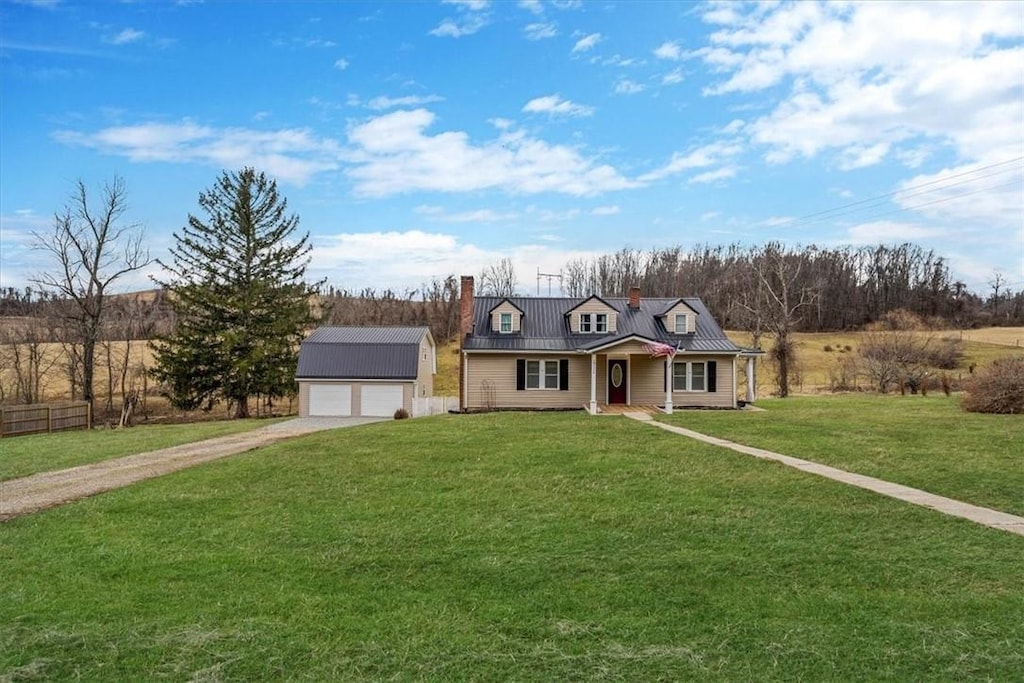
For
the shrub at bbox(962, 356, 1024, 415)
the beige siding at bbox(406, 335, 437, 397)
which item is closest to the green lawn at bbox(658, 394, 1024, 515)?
the shrub at bbox(962, 356, 1024, 415)

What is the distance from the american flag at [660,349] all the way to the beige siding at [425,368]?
34.9ft

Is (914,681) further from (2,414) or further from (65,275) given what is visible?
(65,275)

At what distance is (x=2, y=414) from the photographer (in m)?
23.4

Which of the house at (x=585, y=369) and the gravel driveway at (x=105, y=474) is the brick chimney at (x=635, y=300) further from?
the gravel driveway at (x=105, y=474)

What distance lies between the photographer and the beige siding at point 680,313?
29.5 metres

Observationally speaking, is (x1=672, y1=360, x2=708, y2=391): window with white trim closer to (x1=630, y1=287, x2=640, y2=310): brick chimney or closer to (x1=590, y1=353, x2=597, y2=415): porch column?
(x1=590, y1=353, x2=597, y2=415): porch column

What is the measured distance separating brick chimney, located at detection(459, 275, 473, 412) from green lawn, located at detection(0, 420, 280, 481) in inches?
317

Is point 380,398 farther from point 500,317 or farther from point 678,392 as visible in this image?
point 678,392

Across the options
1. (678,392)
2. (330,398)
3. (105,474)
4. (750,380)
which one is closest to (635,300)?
(678,392)

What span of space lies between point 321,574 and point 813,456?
10047 millimetres

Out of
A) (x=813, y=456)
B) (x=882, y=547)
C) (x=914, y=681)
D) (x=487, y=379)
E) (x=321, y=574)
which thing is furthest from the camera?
(x=487, y=379)

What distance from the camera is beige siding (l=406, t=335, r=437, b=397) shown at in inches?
1235

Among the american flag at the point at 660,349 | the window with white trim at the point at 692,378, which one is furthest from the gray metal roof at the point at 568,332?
the american flag at the point at 660,349

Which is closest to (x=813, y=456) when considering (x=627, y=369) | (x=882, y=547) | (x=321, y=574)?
(x=882, y=547)
